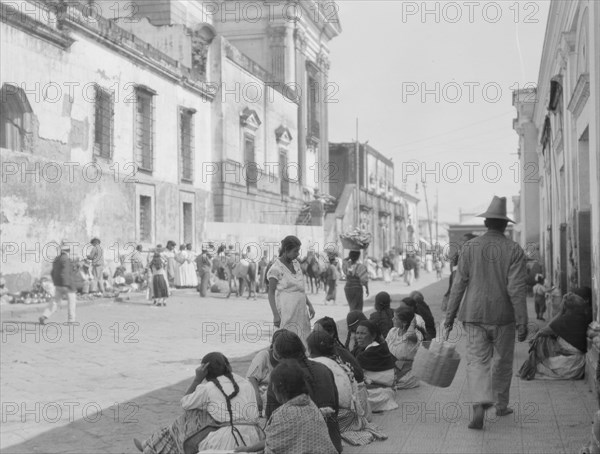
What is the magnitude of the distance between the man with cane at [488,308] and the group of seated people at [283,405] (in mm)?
854

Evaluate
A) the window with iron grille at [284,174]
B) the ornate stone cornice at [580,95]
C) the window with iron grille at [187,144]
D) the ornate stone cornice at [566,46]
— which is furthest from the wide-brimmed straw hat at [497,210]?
the window with iron grille at [284,174]

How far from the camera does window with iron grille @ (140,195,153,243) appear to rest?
2402cm

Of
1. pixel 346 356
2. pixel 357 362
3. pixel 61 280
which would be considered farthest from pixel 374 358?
pixel 61 280

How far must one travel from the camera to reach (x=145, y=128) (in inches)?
965

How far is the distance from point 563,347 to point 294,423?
4709 millimetres

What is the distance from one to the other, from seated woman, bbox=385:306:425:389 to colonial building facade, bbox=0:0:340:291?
11.3 meters

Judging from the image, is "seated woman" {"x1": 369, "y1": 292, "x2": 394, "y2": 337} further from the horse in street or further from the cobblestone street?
the horse in street

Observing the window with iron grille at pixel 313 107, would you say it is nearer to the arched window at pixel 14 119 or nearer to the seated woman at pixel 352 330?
the arched window at pixel 14 119

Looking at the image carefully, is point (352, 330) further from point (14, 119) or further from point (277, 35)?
point (277, 35)

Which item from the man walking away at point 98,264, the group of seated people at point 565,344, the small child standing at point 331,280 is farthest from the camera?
the small child standing at point 331,280

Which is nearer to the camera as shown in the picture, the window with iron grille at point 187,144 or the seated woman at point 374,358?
the seated woman at point 374,358

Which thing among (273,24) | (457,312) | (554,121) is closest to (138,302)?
(554,121)

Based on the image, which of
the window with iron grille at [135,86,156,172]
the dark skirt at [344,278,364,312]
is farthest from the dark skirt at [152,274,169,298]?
the dark skirt at [344,278,364,312]

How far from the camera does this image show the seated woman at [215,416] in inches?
202
